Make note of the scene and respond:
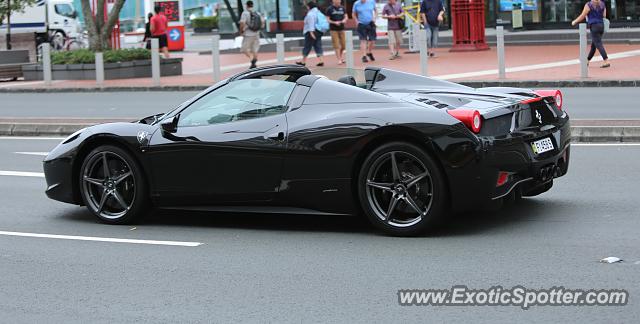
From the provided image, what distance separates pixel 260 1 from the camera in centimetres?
4275

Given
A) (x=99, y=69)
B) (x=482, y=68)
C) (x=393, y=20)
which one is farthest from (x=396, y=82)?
(x=393, y=20)

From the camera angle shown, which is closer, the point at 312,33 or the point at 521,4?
the point at 312,33

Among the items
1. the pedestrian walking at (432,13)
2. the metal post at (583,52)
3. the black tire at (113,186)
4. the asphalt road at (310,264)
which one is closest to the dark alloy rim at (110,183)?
the black tire at (113,186)

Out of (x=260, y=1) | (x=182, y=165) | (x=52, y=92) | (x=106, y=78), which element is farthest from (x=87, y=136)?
(x=260, y=1)

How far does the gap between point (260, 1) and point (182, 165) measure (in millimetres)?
34791

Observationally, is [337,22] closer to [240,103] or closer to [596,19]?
[596,19]

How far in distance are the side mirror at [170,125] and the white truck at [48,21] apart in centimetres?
3747

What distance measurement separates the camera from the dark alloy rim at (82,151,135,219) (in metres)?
8.85

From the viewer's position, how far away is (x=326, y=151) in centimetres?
795

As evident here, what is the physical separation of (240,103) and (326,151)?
94cm

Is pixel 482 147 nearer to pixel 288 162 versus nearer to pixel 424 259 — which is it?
pixel 424 259

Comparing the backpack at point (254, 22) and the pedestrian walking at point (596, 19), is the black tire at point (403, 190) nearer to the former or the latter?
the pedestrian walking at point (596, 19)

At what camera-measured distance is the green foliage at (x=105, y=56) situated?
28.3 m

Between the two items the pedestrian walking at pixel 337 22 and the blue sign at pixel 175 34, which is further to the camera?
the blue sign at pixel 175 34
